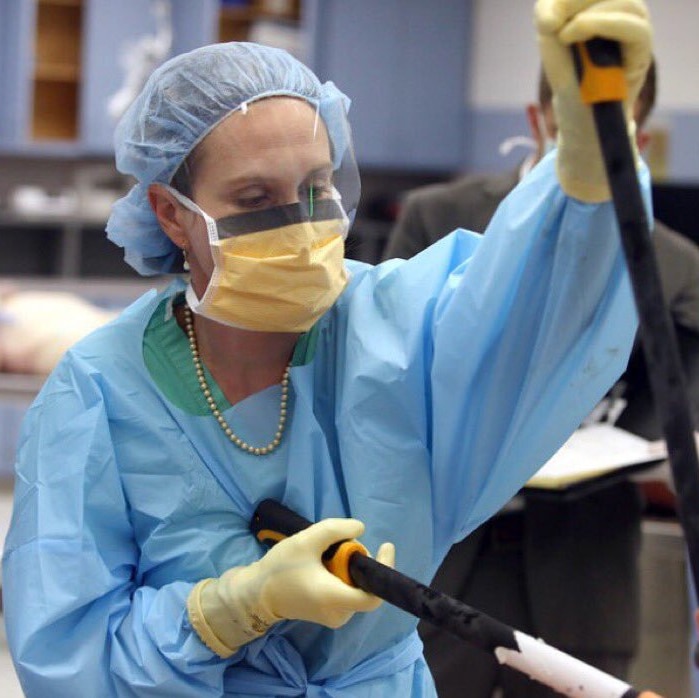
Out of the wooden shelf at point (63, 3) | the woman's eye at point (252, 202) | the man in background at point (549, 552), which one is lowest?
the man in background at point (549, 552)

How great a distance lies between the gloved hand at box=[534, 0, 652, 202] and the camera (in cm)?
82

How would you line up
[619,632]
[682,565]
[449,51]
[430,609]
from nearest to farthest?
[430,609], [619,632], [682,565], [449,51]

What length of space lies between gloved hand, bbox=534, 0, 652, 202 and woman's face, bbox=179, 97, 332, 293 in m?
0.29

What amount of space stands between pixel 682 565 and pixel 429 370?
1.71 meters

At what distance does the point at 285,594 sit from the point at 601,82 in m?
0.51

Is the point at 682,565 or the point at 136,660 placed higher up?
the point at 136,660

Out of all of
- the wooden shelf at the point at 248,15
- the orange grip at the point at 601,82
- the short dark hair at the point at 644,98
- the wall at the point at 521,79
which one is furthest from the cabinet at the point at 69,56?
the orange grip at the point at 601,82

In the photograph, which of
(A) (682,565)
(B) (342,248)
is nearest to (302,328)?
(B) (342,248)

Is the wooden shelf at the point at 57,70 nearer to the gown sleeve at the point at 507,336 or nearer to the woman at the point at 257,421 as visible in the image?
the woman at the point at 257,421

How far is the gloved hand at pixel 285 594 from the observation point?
1075mm

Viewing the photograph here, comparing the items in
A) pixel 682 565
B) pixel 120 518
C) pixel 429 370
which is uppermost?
pixel 429 370

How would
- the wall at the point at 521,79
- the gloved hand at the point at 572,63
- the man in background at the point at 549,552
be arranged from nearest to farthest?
the gloved hand at the point at 572,63 < the man in background at the point at 549,552 < the wall at the point at 521,79

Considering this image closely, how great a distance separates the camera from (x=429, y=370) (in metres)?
1.21

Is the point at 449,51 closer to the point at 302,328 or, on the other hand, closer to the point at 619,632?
the point at 619,632
